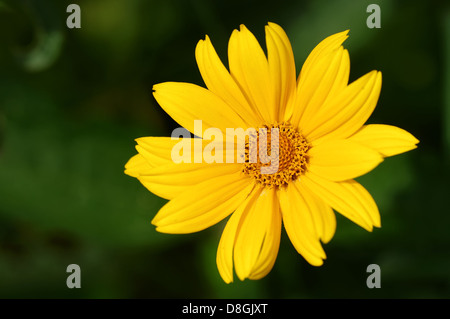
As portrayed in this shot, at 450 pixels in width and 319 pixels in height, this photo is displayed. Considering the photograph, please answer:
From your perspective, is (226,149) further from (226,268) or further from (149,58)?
(149,58)

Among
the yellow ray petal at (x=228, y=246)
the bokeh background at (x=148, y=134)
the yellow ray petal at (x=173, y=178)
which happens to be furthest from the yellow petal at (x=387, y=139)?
the bokeh background at (x=148, y=134)

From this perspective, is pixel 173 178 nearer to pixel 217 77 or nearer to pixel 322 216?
pixel 217 77

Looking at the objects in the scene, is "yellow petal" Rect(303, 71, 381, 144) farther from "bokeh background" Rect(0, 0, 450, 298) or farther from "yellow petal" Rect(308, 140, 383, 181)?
"bokeh background" Rect(0, 0, 450, 298)

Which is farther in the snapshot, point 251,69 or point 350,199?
point 251,69

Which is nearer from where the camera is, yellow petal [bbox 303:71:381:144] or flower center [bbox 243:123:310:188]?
yellow petal [bbox 303:71:381:144]

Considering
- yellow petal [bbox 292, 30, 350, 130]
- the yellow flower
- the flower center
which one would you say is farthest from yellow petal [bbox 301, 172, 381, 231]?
yellow petal [bbox 292, 30, 350, 130]

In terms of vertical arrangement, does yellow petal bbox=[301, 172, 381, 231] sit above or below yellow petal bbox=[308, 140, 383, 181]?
below

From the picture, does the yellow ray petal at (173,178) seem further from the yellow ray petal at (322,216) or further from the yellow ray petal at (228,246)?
the yellow ray petal at (322,216)

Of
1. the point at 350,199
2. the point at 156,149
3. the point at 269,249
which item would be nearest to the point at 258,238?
the point at 269,249
